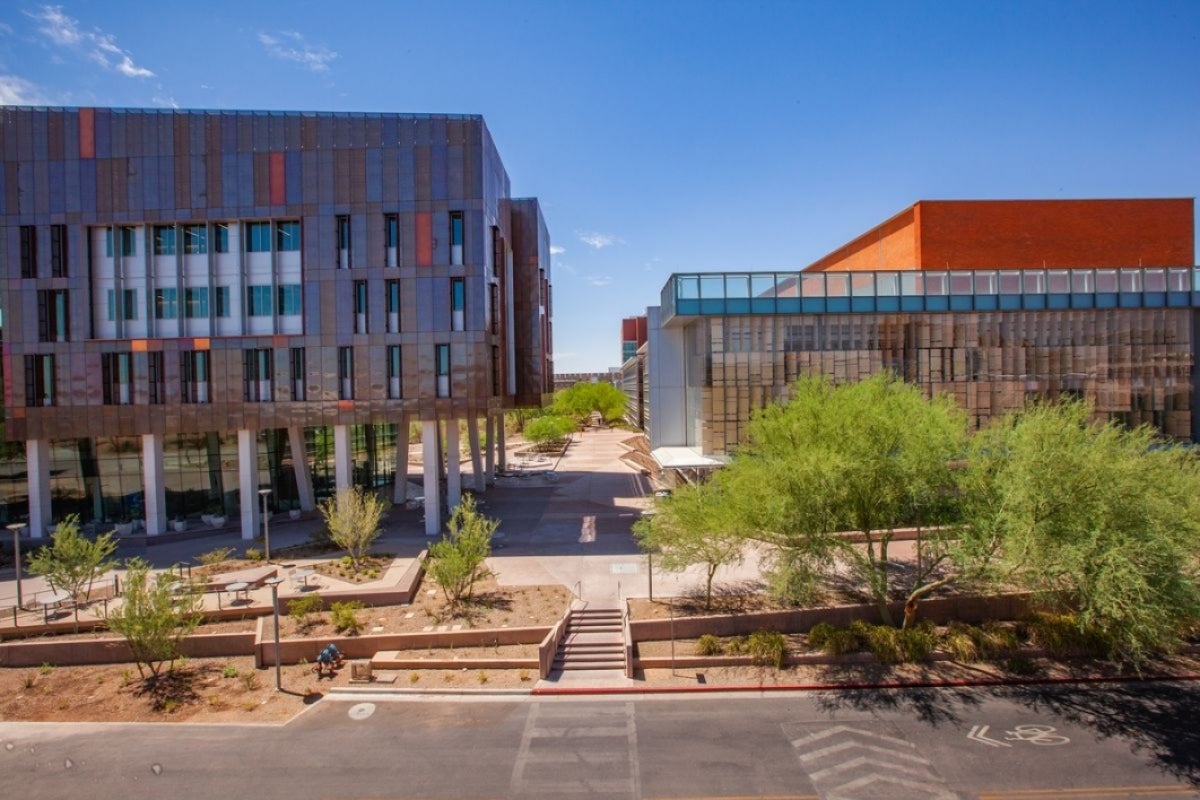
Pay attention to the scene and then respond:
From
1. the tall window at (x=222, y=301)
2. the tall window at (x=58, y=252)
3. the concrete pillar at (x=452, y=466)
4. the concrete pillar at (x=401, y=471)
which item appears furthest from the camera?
the concrete pillar at (x=401, y=471)

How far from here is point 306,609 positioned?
2319 centimetres

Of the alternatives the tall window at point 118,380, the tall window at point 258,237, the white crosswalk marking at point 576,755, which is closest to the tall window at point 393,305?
the tall window at point 258,237

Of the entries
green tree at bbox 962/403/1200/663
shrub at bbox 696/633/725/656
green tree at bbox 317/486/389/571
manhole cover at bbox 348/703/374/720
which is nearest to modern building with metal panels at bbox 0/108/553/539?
green tree at bbox 317/486/389/571

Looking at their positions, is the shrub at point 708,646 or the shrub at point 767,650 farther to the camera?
the shrub at point 708,646

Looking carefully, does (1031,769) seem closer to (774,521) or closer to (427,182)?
(774,521)

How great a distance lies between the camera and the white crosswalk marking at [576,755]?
14.3m

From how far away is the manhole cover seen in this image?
57.5 feet

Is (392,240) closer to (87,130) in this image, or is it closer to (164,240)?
(164,240)

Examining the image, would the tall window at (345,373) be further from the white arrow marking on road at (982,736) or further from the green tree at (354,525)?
the white arrow marking on road at (982,736)

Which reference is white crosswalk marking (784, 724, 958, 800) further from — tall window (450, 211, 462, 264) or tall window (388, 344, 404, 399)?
tall window (450, 211, 462, 264)

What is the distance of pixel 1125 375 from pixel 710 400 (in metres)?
24.3

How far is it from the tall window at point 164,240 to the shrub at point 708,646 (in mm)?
33811

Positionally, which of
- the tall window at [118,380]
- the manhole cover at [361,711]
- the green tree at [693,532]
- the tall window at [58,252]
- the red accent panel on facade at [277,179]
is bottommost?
the manhole cover at [361,711]

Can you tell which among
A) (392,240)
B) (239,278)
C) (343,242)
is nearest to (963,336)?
(392,240)
